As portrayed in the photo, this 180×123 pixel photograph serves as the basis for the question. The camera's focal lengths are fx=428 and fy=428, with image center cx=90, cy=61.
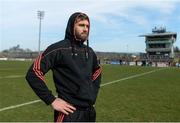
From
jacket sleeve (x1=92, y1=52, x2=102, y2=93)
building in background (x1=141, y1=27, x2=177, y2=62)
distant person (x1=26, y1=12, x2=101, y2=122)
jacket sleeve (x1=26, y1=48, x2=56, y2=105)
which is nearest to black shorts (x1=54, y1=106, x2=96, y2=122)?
distant person (x1=26, y1=12, x2=101, y2=122)

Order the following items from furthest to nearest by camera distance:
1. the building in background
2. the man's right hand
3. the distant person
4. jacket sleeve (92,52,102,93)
→ the building in background → jacket sleeve (92,52,102,93) → the distant person → the man's right hand

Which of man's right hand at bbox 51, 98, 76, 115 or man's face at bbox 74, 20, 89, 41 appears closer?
man's right hand at bbox 51, 98, 76, 115

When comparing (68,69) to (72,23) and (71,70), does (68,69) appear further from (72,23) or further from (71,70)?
(72,23)

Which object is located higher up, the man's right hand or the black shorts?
the man's right hand

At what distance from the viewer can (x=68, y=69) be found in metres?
4.22

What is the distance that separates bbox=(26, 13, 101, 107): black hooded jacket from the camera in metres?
4.15

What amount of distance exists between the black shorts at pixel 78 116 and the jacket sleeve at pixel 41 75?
23 centimetres

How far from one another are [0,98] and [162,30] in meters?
141

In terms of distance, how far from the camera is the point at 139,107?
497 inches

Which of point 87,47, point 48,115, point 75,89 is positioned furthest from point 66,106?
point 48,115

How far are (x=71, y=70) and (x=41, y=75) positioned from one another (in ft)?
1.01

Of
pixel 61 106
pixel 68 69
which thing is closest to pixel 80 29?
pixel 68 69

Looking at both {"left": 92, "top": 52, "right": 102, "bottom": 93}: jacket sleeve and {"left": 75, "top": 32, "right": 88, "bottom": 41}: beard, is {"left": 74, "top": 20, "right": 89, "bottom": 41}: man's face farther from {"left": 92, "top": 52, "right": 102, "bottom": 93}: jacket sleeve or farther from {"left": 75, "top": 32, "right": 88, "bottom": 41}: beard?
{"left": 92, "top": 52, "right": 102, "bottom": 93}: jacket sleeve

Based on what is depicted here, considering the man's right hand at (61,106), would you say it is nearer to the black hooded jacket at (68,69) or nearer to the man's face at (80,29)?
the black hooded jacket at (68,69)
